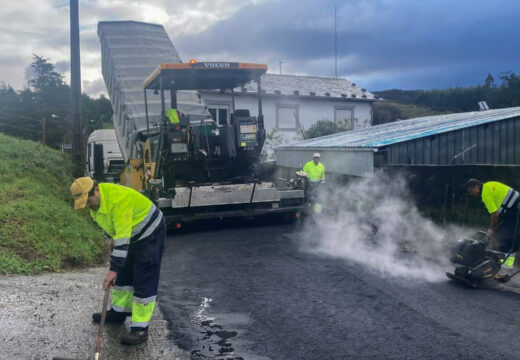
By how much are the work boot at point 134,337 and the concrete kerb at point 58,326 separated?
0.05 metres

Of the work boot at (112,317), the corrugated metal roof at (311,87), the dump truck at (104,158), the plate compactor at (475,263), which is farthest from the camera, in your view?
the corrugated metal roof at (311,87)

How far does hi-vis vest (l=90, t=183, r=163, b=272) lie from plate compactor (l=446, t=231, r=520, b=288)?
3.80m

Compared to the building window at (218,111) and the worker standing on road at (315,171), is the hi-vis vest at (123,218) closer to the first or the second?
the worker standing on road at (315,171)

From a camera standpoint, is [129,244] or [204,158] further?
[204,158]

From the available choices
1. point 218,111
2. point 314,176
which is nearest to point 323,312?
point 314,176

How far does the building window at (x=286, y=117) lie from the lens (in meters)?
23.7

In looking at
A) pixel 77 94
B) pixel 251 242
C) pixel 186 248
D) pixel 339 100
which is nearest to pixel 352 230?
pixel 251 242

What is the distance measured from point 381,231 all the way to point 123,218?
673 cm

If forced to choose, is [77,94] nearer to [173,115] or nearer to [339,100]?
[173,115]

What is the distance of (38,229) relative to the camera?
7355 millimetres

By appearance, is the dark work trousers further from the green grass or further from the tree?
the tree

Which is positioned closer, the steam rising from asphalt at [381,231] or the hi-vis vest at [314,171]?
the steam rising from asphalt at [381,231]

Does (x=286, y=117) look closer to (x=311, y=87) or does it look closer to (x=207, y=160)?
(x=311, y=87)

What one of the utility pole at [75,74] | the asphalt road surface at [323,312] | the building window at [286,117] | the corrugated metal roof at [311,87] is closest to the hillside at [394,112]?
the corrugated metal roof at [311,87]
